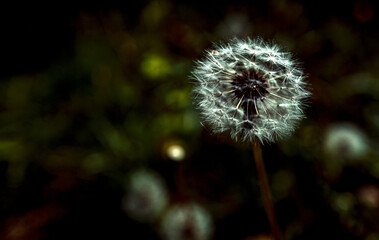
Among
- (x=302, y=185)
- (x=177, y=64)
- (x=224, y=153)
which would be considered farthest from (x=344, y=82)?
(x=177, y=64)

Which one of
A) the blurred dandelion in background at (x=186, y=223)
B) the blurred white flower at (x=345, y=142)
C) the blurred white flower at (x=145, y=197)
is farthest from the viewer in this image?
the blurred white flower at (x=345, y=142)

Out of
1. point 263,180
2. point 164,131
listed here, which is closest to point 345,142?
point 263,180

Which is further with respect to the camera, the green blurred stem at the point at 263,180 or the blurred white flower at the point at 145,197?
the blurred white flower at the point at 145,197

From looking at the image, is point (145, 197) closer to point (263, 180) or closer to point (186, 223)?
point (186, 223)

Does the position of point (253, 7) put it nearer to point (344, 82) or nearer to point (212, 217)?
point (344, 82)

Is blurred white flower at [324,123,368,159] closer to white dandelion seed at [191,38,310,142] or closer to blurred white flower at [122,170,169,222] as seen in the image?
white dandelion seed at [191,38,310,142]

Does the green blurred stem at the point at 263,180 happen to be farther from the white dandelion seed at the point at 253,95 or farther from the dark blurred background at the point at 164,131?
the dark blurred background at the point at 164,131

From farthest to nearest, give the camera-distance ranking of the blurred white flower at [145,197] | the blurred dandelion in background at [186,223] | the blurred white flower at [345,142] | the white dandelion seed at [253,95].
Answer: the blurred white flower at [345,142]
the blurred white flower at [145,197]
the blurred dandelion in background at [186,223]
the white dandelion seed at [253,95]

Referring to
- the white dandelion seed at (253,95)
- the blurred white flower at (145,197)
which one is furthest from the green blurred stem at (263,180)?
the blurred white flower at (145,197)
